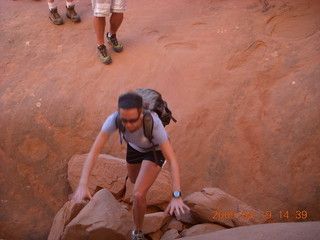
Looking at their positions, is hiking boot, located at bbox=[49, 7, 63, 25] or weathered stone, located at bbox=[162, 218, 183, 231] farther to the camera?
hiking boot, located at bbox=[49, 7, 63, 25]

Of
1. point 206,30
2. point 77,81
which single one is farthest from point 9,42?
point 206,30

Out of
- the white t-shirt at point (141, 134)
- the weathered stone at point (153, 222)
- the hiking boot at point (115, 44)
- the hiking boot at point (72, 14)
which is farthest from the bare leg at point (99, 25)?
the weathered stone at point (153, 222)

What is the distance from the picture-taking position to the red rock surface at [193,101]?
431 centimetres

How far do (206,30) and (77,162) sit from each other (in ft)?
8.53

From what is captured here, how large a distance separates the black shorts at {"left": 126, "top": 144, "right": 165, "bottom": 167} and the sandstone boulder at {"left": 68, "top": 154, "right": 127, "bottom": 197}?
3.26 ft

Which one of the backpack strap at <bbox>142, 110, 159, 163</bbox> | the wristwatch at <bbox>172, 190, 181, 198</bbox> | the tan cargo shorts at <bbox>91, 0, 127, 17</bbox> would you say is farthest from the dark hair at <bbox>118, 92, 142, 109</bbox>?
the tan cargo shorts at <bbox>91, 0, 127, 17</bbox>

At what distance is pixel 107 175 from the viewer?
4164 mm

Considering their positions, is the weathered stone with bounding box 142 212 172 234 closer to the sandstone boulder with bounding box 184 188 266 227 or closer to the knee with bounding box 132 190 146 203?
the sandstone boulder with bounding box 184 188 266 227

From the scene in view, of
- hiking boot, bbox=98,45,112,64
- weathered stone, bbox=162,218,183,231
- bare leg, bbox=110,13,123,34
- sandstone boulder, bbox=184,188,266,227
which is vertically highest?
bare leg, bbox=110,13,123,34

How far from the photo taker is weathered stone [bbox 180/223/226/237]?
134 inches

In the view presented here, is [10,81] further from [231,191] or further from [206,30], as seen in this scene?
[231,191]

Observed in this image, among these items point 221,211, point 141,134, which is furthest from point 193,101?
point 141,134

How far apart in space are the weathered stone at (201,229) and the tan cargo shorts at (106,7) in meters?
2.82

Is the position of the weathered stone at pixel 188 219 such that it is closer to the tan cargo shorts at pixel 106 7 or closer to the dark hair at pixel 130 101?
the dark hair at pixel 130 101
